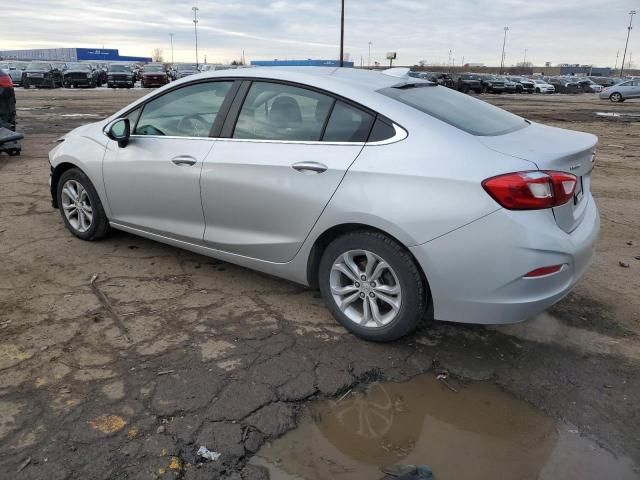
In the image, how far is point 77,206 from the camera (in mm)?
5027

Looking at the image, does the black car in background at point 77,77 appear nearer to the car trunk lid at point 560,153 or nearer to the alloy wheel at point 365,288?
the alloy wheel at point 365,288

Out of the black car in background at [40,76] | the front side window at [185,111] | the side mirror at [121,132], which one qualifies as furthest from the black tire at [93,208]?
the black car in background at [40,76]

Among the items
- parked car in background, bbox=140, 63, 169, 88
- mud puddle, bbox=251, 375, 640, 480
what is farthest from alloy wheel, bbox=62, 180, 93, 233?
parked car in background, bbox=140, 63, 169, 88

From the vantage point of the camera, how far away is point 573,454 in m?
2.52

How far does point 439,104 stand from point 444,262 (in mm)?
1137

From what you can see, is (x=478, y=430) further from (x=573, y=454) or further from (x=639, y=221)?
(x=639, y=221)

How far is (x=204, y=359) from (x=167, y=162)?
1621 mm

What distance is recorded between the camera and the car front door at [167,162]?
13.1 ft

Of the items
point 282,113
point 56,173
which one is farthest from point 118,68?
point 282,113

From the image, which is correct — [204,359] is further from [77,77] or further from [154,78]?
[154,78]

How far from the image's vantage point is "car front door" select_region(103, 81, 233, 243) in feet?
13.1

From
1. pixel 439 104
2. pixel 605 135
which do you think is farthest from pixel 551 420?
pixel 605 135

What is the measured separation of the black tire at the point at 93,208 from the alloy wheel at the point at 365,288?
8.05 ft

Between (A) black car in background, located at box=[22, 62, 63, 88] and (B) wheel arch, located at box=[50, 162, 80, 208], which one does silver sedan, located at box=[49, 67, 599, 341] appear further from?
(A) black car in background, located at box=[22, 62, 63, 88]
